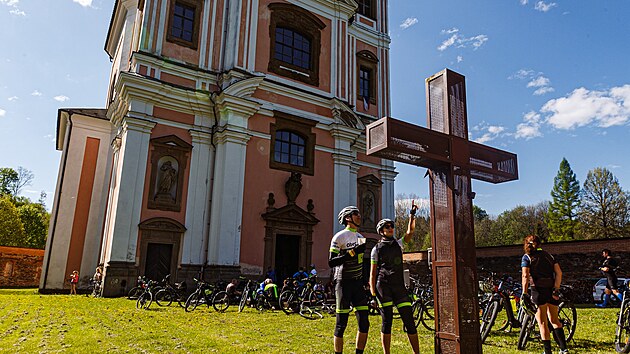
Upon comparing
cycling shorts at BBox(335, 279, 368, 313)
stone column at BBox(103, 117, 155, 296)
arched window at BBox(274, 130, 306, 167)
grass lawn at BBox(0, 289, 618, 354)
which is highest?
arched window at BBox(274, 130, 306, 167)

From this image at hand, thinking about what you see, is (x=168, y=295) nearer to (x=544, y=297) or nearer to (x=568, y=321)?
(x=568, y=321)

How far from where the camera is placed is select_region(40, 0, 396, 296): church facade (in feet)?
52.5

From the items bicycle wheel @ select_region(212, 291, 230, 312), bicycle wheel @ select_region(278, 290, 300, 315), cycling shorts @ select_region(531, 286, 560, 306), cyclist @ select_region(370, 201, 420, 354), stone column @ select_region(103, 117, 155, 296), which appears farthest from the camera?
stone column @ select_region(103, 117, 155, 296)

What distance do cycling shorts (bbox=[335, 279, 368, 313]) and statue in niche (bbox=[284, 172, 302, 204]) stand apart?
43.1 feet

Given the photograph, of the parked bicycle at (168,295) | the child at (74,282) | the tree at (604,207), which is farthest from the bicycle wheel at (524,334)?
the tree at (604,207)

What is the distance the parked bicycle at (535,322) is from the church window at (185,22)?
54.0 feet

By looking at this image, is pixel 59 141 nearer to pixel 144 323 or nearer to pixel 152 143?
pixel 152 143

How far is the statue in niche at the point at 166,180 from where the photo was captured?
16.3 m

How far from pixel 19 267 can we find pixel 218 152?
2244cm

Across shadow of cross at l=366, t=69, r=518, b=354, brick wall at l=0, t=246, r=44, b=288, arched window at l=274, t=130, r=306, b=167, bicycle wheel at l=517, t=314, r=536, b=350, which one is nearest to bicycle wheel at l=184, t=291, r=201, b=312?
arched window at l=274, t=130, r=306, b=167

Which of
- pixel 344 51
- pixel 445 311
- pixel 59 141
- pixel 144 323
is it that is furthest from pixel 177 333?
pixel 59 141

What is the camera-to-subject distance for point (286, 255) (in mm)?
17953

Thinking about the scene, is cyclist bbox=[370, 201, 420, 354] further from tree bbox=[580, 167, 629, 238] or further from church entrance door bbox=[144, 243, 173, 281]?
tree bbox=[580, 167, 629, 238]

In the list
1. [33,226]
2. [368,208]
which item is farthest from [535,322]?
[33,226]
